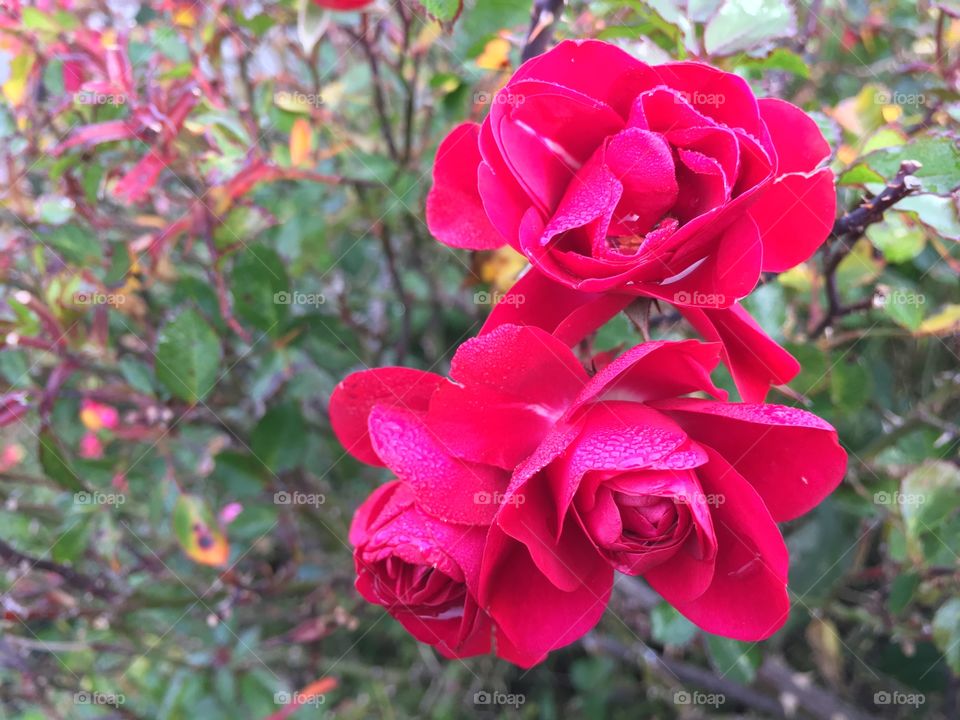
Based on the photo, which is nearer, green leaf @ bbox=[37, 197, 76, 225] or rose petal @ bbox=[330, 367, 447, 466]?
rose petal @ bbox=[330, 367, 447, 466]

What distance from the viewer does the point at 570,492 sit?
36 centimetres

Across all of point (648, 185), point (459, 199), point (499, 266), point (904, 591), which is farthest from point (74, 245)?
point (904, 591)

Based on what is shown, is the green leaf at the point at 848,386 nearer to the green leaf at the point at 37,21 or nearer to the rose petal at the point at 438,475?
the rose petal at the point at 438,475

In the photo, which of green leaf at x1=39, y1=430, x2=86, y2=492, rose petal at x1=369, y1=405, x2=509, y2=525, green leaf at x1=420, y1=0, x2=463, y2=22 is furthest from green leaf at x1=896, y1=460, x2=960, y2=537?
green leaf at x1=39, y1=430, x2=86, y2=492

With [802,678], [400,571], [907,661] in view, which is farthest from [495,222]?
[907,661]

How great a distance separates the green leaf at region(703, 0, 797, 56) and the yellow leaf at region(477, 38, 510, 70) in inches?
8.0

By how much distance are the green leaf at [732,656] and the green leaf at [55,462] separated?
0.69 metres

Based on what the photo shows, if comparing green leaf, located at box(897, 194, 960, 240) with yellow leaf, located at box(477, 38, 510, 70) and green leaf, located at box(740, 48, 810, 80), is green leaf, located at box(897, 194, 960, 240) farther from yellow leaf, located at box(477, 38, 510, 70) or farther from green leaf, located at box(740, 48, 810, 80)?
yellow leaf, located at box(477, 38, 510, 70)

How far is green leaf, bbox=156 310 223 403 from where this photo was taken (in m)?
0.73

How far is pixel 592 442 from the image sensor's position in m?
0.37

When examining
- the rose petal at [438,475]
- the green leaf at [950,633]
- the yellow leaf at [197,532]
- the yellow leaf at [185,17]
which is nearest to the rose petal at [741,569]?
the rose petal at [438,475]

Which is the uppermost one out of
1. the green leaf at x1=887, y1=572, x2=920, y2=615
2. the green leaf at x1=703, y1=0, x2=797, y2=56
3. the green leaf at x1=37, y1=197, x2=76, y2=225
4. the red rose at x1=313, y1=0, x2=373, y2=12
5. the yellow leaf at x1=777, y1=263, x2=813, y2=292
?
the green leaf at x1=703, y1=0, x2=797, y2=56

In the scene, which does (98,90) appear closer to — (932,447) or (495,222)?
(495,222)

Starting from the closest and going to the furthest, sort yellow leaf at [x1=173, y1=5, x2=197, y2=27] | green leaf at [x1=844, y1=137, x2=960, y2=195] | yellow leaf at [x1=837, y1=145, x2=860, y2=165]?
1. green leaf at [x1=844, y1=137, x2=960, y2=195]
2. yellow leaf at [x1=837, y1=145, x2=860, y2=165]
3. yellow leaf at [x1=173, y1=5, x2=197, y2=27]
